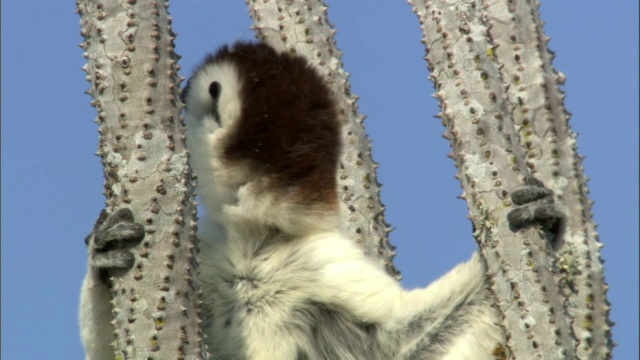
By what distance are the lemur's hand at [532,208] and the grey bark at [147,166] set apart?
164 centimetres

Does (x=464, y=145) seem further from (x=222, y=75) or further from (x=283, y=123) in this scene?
(x=222, y=75)

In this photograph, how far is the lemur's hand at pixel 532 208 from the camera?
4.96 m

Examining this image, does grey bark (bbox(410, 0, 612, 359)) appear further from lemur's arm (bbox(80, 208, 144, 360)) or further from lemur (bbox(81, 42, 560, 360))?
lemur's arm (bbox(80, 208, 144, 360))

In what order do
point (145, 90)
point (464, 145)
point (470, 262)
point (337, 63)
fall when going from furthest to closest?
point (337, 63)
point (470, 262)
point (464, 145)
point (145, 90)

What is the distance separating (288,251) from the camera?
6363 mm

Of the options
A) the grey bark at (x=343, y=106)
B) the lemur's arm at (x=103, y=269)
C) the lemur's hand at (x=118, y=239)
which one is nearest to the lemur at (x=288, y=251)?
the grey bark at (x=343, y=106)

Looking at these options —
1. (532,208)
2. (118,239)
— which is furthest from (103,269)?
(532,208)

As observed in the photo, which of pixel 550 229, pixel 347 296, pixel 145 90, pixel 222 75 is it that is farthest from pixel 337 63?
pixel 145 90

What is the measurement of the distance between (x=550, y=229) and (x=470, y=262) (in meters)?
0.75

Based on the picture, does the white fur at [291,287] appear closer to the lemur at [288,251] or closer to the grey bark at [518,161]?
the lemur at [288,251]

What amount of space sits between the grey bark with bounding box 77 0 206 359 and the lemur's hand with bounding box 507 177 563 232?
1.64 metres

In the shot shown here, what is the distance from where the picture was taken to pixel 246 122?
6074 millimetres

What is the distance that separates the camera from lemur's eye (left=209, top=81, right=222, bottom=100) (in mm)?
6211

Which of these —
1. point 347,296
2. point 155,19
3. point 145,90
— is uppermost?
point 155,19
